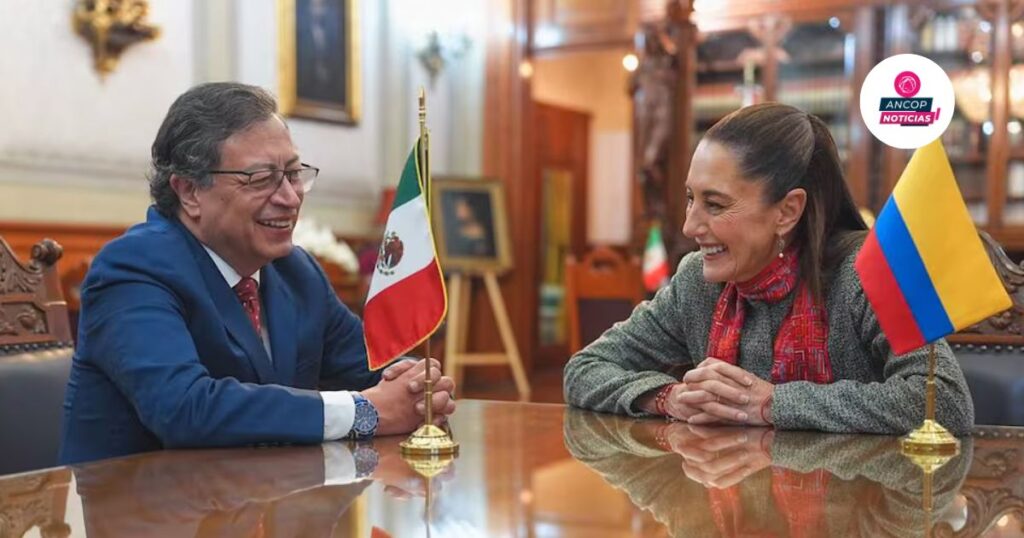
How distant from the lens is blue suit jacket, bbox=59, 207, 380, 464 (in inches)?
66.9

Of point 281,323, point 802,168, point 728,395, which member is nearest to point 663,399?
point 728,395

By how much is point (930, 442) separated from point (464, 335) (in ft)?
20.2

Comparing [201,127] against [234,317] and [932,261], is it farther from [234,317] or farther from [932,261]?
[932,261]

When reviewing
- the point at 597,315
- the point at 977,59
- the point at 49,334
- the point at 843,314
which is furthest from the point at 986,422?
the point at 977,59

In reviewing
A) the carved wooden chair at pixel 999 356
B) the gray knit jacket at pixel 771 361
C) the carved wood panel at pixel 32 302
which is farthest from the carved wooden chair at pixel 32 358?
the carved wooden chair at pixel 999 356

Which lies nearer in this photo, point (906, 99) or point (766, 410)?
point (906, 99)

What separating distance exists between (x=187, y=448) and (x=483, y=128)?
259 inches

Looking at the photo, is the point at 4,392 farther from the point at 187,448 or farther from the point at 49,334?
the point at 187,448

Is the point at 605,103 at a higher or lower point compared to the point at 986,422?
higher

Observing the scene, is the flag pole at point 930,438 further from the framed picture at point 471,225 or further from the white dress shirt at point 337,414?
the framed picture at point 471,225

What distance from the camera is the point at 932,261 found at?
63.4 inches

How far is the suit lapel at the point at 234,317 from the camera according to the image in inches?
74.9

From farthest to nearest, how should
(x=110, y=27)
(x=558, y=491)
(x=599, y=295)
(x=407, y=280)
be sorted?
(x=599, y=295) < (x=110, y=27) < (x=407, y=280) < (x=558, y=491)

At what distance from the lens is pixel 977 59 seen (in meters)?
6.79
